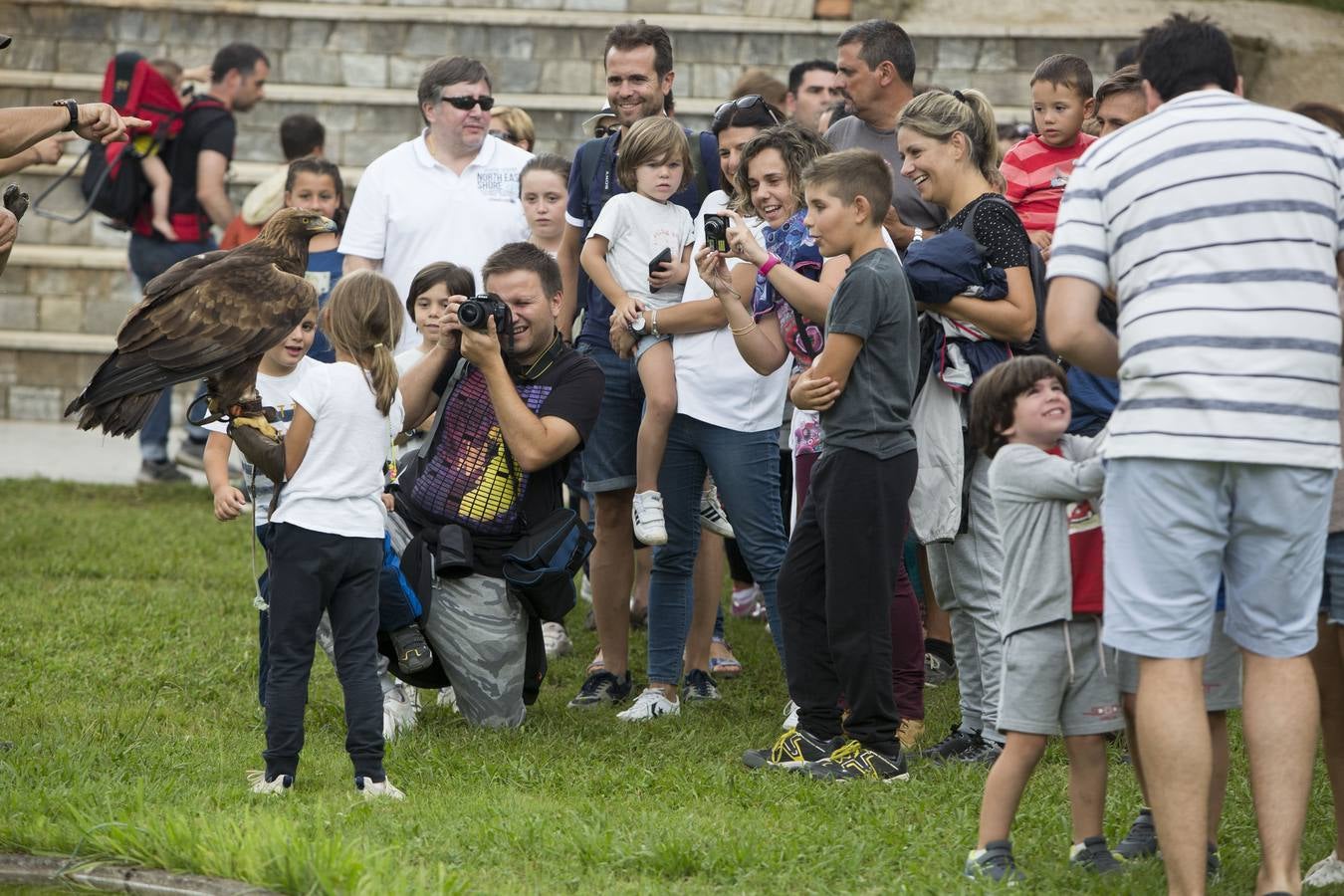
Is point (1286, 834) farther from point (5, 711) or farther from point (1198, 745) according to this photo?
point (5, 711)

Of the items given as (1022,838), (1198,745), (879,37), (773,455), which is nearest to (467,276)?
(773,455)

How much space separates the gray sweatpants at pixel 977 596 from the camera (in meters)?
5.38

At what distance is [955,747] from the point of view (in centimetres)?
538

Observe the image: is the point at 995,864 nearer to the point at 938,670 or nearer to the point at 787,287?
the point at 787,287

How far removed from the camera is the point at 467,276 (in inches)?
244

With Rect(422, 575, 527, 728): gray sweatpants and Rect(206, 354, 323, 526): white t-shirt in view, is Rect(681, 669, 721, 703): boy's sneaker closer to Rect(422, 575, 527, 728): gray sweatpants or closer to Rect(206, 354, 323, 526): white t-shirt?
Rect(422, 575, 527, 728): gray sweatpants

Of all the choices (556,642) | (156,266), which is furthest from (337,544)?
(156,266)

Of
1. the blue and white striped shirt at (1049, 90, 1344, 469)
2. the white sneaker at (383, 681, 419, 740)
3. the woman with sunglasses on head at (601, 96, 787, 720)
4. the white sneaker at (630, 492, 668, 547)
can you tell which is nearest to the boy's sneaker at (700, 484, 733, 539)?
the woman with sunglasses on head at (601, 96, 787, 720)

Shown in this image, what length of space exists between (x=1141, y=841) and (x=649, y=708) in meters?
2.11

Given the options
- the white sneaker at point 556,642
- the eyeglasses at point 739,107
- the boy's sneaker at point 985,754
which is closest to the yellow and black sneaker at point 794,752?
the boy's sneaker at point 985,754

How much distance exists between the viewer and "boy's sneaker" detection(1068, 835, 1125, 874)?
407 centimetres

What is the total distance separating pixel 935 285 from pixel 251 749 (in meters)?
2.66

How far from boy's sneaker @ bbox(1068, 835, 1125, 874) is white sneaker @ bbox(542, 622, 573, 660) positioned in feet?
10.9

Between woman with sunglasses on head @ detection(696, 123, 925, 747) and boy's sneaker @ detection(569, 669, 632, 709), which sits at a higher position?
woman with sunglasses on head @ detection(696, 123, 925, 747)
